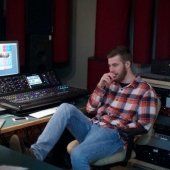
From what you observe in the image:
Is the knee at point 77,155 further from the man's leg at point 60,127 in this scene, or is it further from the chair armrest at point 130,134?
the chair armrest at point 130,134

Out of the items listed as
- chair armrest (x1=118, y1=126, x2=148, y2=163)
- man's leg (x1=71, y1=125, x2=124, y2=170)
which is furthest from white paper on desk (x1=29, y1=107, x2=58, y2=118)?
chair armrest (x1=118, y1=126, x2=148, y2=163)

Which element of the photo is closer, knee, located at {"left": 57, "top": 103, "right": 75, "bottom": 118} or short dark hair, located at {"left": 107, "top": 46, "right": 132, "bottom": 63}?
knee, located at {"left": 57, "top": 103, "right": 75, "bottom": 118}

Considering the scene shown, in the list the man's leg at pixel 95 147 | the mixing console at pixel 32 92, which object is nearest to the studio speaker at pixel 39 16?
the mixing console at pixel 32 92

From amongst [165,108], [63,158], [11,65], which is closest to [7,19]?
[11,65]

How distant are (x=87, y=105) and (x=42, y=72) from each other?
48cm


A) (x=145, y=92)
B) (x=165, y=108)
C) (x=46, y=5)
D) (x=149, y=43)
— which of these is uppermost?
(x=46, y=5)

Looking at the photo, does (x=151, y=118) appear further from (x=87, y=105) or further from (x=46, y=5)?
(x=46, y=5)

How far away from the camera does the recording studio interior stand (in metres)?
2.65

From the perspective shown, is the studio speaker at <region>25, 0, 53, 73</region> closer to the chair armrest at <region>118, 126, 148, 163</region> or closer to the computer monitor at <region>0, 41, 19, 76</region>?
the computer monitor at <region>0, 41, 19, 76</region>

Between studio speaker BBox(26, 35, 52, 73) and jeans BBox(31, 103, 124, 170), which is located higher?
studio speaker BBox(26, 35, 52, 73)

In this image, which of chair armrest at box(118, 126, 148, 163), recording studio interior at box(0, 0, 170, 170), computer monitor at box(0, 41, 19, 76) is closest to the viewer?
chair armrest at box(118, 126, 148, 163)

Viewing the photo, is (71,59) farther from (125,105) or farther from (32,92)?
(125,105)

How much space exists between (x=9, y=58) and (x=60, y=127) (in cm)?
74

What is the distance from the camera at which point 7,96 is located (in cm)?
263
